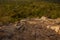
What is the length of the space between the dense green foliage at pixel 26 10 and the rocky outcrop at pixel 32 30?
28.0 inches

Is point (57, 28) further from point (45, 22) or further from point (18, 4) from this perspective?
point (18, 4)

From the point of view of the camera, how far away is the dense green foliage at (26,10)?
6.92 metres

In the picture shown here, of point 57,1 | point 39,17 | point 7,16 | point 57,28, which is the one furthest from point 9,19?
point 57,1

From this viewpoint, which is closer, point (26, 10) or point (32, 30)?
point (32, 30)

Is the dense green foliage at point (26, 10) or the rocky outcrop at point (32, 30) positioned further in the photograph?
the dense green foliage at point (26, 10)

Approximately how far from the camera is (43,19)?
6547mm

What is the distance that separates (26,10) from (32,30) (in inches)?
80.1

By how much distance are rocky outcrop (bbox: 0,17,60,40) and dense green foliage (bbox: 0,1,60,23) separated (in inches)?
28.0

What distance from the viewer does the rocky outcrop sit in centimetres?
518

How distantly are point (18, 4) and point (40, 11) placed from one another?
1.31 metres

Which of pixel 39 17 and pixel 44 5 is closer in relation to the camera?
pixel 39 17

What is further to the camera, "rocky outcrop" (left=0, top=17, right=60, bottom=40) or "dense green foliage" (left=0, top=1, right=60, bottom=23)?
"dense green foliage" (left=0, top=1, right=60, bottom=23)

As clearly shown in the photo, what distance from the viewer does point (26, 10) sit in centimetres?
746

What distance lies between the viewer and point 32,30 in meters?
5.61
